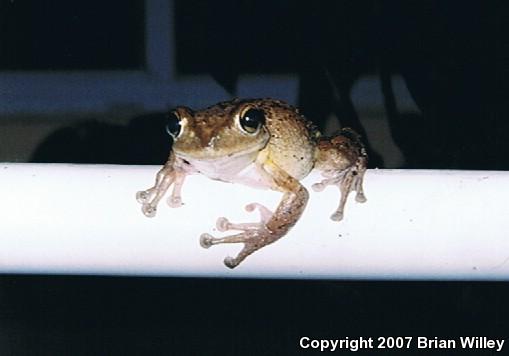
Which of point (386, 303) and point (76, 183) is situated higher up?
point (386, 303)

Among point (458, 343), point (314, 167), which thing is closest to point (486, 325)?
point (458, 343)

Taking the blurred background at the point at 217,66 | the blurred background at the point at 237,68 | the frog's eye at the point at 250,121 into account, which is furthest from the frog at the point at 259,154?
the blurred background at the point at 217,66

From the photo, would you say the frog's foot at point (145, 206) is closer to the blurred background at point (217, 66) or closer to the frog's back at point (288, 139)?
the frog's back at point (288, 139)

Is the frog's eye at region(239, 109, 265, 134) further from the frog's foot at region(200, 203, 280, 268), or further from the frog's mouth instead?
the frog's foot at region(200, 203, 280, 268)

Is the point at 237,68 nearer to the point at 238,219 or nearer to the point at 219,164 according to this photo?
the point at 219,164

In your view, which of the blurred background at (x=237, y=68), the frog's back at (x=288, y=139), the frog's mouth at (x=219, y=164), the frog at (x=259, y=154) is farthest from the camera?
the blurred background at (x=237, y=68)

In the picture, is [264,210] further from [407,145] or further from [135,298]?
[407,145]

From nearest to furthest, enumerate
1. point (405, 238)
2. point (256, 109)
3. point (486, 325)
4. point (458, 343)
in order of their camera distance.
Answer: point (405, 238)
point (256, 109)
point (458, 343)
point (486, 325)

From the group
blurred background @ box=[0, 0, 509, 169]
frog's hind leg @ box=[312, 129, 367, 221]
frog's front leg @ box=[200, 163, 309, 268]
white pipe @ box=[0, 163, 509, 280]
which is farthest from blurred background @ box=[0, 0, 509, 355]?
white pipe @ box=[0, 163, 509, 280]
